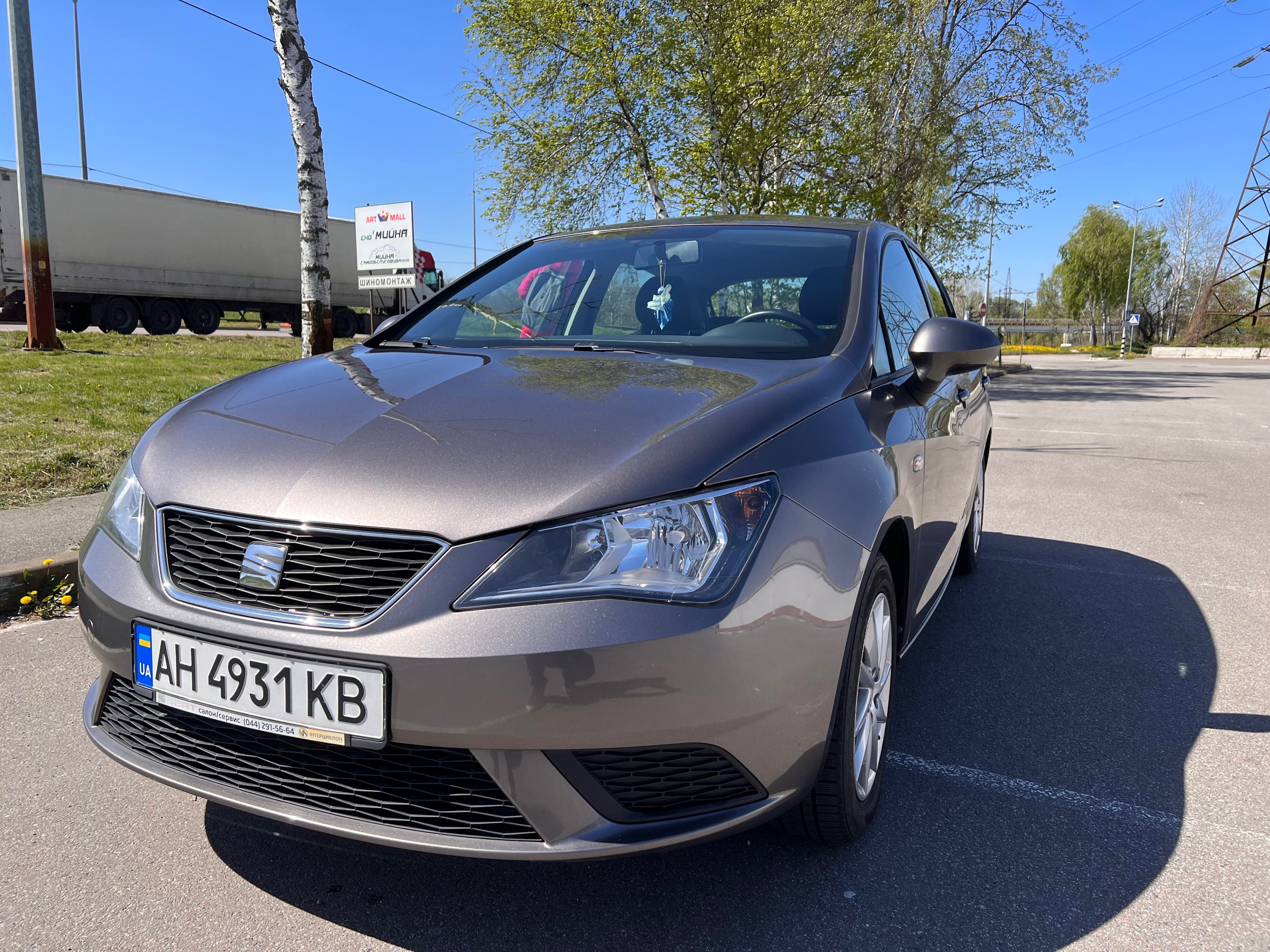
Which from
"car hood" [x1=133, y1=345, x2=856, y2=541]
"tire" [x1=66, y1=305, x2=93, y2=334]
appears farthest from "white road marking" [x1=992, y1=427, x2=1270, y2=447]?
"tire" [x1=66, y1=305, x2=93, y2=334]

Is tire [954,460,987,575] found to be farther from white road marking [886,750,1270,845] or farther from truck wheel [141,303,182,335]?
truck wheel [141,303,182,335]

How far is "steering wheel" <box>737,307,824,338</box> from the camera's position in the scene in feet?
8.50

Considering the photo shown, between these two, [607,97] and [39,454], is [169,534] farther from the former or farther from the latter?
[607,97]

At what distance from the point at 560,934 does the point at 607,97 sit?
16.3m

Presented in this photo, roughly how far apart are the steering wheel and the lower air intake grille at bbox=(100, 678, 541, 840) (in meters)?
1.54

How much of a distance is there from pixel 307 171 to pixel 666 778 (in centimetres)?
971

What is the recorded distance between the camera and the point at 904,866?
2.12 meters

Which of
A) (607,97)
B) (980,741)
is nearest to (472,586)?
(980,741)

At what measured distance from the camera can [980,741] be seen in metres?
2.81

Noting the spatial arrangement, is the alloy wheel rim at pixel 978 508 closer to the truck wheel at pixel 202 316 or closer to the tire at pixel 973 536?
the tire at pixel 973 536

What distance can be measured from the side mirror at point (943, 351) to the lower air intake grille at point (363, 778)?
68.3 inches

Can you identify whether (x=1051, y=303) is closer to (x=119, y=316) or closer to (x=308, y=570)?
(x=119, y=316)

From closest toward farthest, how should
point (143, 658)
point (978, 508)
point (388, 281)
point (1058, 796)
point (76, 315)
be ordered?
point (143, 658), point (1058, 796), point (978, 508), point (388, 281), point (76, 315)

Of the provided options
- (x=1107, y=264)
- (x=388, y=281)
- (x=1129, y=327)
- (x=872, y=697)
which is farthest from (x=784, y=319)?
(x=1107, y=264)
